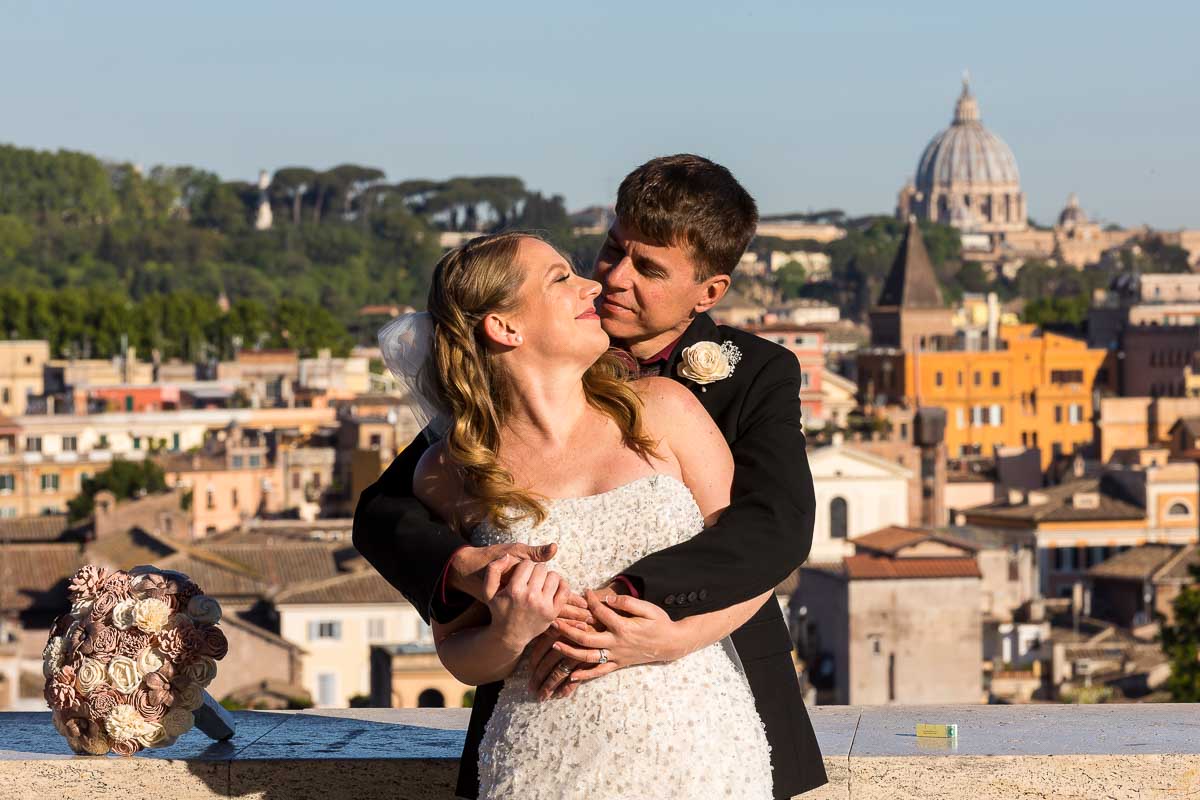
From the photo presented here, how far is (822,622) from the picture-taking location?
20969mm

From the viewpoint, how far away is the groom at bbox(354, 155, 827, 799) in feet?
8.41

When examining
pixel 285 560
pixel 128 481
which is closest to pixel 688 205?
pixel 285 560

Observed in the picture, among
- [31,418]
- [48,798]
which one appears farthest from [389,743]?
[31,418]

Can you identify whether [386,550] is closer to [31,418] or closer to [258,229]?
[31,418]

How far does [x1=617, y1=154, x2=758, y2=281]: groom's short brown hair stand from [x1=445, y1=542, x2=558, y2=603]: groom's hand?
1.41ft

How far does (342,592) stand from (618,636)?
1948cm

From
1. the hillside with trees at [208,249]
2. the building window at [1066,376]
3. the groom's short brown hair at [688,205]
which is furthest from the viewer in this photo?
the hillside with trees at [208,249]

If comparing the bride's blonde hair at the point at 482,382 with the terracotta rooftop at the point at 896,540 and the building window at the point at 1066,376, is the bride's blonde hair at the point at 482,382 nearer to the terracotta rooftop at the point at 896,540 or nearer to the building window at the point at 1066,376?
the terracotta rooftop at the point at 896,540

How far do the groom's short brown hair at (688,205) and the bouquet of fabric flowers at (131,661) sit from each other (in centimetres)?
76

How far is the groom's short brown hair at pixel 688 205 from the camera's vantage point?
2.74 metres

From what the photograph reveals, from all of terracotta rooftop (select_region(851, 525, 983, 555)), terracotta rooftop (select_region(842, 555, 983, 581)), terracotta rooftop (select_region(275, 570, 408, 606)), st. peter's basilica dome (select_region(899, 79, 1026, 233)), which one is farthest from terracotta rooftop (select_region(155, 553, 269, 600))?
st. peter's basilica dome (select_region(899, 79, 1026, 233))

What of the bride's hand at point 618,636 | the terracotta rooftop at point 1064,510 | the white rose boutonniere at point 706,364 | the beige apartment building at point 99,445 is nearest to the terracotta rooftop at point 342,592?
the terracotta rooftop at point 1064,510

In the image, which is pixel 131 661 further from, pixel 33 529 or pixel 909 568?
pixel 33 529

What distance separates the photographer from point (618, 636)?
2.51 m
